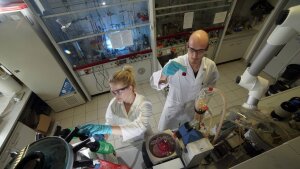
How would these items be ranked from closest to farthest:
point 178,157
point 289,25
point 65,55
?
point 289,25 → point 178,157 → point 65,55

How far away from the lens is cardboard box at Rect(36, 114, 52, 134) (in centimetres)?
241

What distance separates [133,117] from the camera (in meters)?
1.33

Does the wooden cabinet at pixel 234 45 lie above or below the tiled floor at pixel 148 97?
above

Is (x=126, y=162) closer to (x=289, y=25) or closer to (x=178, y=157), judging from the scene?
(x=178, y=157)

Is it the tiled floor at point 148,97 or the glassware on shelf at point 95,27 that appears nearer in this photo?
the glassware on shelf at point 95,27

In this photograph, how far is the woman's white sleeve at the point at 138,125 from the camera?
1.16 m

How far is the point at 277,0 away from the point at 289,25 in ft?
10.3

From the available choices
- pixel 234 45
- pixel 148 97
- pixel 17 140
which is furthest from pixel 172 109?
pixel 234 45

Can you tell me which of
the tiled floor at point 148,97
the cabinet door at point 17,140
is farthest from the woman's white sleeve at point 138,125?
the cabinet door at point 17,140

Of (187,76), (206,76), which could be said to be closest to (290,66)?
(206,76)

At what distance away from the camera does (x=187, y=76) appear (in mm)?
1562

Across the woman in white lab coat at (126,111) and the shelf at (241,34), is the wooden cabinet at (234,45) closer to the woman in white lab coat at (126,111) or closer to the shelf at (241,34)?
the shelf at (241,34)

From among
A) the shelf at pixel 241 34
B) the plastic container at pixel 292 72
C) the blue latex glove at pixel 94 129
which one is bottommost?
the blue latex glove at pixel 94 129

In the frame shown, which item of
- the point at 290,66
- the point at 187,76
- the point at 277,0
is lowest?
the point at 187,76
